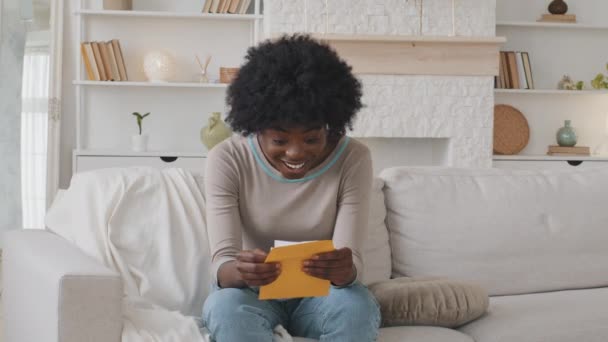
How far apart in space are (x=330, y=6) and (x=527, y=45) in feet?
5.26

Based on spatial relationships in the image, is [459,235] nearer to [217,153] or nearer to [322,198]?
[322,198]

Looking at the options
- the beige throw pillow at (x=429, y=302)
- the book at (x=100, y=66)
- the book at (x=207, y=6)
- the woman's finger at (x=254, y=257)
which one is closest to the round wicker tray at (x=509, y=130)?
the book at (x=207, y=6)

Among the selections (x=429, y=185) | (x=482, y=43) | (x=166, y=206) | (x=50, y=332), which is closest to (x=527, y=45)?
(x=482, y=43)

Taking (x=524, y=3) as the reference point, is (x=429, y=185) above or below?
below

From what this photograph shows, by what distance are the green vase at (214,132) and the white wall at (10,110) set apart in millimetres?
1204

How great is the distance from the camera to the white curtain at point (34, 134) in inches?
209

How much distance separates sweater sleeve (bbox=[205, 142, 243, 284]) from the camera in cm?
199

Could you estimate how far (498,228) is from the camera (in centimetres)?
262

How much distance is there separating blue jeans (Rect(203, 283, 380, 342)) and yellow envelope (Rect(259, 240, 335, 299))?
0.10 metres

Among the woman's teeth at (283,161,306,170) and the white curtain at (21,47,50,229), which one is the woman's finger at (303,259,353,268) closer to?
the woman's teeth at (283,161,306,170)

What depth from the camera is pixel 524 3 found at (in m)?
6.00

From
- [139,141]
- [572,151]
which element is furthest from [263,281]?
[572,151]

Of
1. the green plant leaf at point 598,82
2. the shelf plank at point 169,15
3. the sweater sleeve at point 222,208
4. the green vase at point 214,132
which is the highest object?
the shelf plank at point 169,15

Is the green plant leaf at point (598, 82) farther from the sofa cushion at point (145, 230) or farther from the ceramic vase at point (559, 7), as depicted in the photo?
the sofa cushion at point (145, 230)
